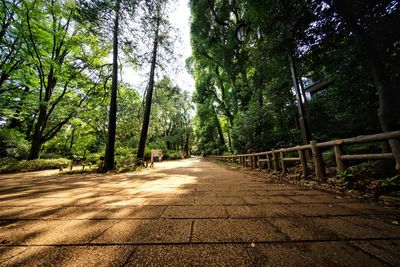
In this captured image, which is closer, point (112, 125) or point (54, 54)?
point (112, 125)

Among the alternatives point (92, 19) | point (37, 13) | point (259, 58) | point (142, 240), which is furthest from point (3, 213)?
point (37, 13)

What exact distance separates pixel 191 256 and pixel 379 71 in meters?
5.19

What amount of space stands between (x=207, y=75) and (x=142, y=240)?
66.4 feet

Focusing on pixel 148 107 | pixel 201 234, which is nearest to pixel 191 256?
pixel 201 234

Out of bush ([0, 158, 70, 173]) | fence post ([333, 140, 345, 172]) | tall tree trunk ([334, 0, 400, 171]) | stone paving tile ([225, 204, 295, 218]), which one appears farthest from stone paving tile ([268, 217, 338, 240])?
bush ([0, 158, 70, 173])

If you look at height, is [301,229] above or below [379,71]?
below

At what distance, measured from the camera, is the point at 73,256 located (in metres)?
1.03

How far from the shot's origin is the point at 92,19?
6.10 meters

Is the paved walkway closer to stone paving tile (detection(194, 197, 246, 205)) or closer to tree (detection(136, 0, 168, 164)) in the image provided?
stone paving tile (detection(194, 197, 246, 205))

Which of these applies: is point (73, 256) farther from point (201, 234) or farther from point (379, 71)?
point (379, 71)

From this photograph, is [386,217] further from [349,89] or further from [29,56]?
[29,56]

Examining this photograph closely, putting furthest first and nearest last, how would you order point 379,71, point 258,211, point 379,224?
point 379,71 → point 258,211 → point 379,224

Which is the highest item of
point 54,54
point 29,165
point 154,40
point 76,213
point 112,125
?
point 54,54

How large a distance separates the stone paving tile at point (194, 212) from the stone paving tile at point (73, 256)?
668 millimetres
